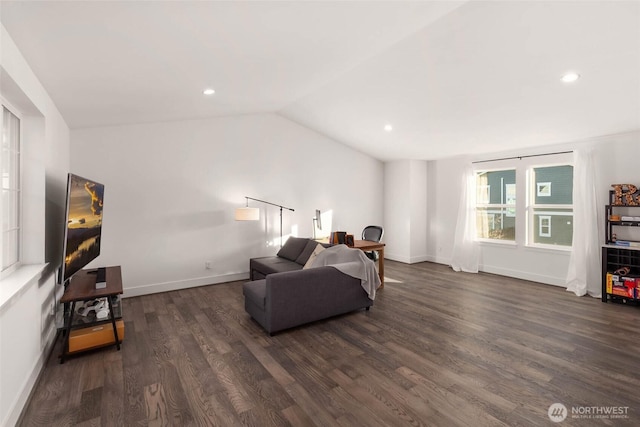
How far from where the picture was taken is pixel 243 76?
343cm

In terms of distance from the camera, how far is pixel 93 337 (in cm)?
287

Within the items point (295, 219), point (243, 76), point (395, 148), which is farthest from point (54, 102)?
point (395, 148)

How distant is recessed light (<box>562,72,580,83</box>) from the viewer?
3236mm

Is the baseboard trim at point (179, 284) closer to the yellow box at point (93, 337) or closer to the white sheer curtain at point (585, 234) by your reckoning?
the yellow box at point (93, 337)

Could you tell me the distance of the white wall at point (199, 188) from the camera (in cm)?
447

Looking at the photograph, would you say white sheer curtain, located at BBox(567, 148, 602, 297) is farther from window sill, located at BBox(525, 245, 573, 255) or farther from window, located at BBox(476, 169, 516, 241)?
window, located at BBox(476, 169, 516, 241)

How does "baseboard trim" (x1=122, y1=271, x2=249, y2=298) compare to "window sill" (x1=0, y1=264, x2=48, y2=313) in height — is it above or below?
below

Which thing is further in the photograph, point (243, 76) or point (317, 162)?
point (317, 162)

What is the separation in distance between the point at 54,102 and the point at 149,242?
225 centimetres

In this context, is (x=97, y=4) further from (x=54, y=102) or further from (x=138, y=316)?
(x=138, y=316)

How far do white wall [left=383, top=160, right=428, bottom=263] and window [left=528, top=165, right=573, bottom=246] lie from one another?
2.17 m

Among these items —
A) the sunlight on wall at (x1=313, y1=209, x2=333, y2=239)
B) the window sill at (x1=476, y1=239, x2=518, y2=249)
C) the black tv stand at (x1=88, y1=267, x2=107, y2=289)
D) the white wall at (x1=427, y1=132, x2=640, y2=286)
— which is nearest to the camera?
the black tv stand at (x1=88, y1=267, x2=107, y2=289)

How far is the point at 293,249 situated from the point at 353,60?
9.72 ft

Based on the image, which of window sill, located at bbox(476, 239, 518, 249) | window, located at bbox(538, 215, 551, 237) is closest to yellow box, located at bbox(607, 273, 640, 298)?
window, located at bbox(538, 215, 551, 237)
